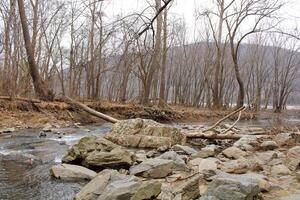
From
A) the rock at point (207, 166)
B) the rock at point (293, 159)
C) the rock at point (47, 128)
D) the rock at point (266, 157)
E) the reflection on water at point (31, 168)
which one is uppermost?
A: the rock at point (293, 159)

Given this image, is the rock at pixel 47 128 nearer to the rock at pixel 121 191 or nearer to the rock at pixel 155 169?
the rock at pixel 155 169

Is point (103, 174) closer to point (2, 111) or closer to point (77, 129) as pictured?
point (77, 129)

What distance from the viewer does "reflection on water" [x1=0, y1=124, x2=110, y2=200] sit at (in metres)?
5.26

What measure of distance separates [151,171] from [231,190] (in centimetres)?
198

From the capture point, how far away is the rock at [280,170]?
18.1ft

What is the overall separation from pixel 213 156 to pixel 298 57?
1546 inches

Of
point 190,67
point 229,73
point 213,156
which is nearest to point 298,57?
point 229,73

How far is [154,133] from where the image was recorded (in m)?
9.49

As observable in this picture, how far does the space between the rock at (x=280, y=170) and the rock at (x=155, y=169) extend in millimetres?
1549

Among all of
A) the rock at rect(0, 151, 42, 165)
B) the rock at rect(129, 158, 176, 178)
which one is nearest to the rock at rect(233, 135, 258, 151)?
the rock at rect(129, 158, 176, 178)

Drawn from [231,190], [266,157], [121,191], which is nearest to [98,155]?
[121,191]

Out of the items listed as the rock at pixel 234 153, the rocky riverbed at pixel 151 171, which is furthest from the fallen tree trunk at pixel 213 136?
the rock at pixel 234 153

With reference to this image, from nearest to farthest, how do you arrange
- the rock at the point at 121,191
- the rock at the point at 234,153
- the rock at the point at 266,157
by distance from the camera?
the rock at the point at 121,191 < the rock at the point at 266,157 < the rock at the point at 234,153

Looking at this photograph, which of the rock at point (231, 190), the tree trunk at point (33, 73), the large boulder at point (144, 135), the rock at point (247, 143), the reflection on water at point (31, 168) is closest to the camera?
the rock at point (231, 190)
